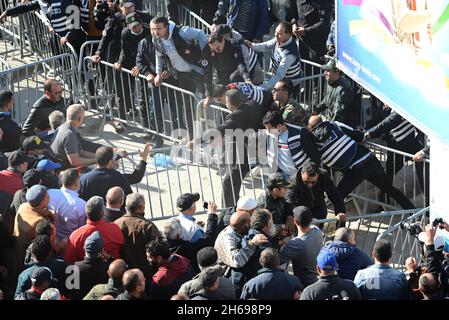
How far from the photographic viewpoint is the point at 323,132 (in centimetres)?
1275

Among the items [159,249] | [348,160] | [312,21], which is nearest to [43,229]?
[159,249]

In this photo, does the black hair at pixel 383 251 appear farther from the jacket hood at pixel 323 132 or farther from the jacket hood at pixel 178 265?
the jacket hood at pixel 323 132

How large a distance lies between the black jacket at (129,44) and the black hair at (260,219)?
197 inches

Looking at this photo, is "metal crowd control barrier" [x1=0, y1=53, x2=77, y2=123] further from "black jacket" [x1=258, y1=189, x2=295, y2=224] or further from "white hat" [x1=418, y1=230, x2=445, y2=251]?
"white hat" [x1=418, y1=230, x2=445, y2=251]

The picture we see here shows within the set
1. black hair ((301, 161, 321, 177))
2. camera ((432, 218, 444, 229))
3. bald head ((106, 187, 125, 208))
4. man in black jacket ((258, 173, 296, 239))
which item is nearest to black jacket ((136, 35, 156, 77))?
black hair ((301, 161, 321, 177))

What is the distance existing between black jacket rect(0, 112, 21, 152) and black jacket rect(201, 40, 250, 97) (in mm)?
2476

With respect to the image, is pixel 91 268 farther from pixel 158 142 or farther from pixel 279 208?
pixel 158 142

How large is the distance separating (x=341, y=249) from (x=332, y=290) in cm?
91

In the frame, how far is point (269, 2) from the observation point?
16984 mm

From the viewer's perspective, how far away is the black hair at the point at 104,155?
11.8m

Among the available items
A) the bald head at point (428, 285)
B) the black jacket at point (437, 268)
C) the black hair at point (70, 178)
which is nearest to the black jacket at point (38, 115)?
the black hair at point (70, 178)
